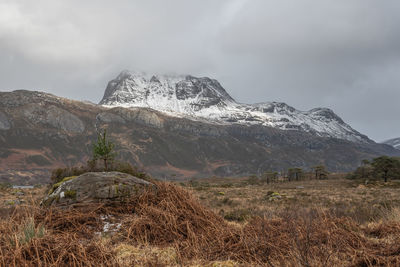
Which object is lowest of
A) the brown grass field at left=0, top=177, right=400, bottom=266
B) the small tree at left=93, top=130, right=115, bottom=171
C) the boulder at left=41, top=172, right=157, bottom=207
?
the brown grass field at left=0, top=177, right=400, bottom=266

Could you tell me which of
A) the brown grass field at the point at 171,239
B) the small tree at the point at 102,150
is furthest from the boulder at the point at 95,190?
the small tree at the point at 102,150

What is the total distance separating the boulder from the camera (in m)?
6.71

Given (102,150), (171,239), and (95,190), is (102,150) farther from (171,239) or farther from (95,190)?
(171,239)

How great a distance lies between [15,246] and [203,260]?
3.01 meters

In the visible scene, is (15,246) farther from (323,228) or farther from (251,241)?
(323,228)

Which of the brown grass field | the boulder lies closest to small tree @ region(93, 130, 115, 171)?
the boulder

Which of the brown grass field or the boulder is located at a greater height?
the boulder

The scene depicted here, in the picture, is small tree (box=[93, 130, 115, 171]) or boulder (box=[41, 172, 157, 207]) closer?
boulder (box=[41, 172, 157, 207])

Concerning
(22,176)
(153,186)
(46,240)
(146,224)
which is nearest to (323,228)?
(146,224)

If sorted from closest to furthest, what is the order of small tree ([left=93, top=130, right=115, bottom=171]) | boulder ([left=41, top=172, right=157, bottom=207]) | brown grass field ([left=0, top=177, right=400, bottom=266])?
brown grass field ([left=0, top=177, right=400, bottom=266]) < boulder ([left=41, top=172, right=157, bottom=207]) < small tree ([left=93, top=130, right=115, bottom=171])

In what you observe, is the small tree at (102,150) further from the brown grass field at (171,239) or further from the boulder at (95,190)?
the brown grass field at (171,239)

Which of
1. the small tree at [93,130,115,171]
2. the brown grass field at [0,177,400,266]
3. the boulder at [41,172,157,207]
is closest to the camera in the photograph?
the brown grass field at [0,177,400,266]

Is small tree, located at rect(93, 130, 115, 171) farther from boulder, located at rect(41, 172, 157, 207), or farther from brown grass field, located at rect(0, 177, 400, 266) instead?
brown grass field, located at rect(0, 177, 400, 266)

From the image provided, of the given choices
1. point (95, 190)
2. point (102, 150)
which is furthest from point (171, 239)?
A: point (102, 150)
